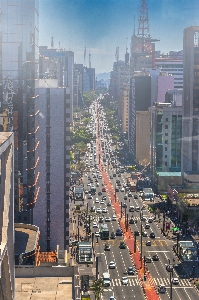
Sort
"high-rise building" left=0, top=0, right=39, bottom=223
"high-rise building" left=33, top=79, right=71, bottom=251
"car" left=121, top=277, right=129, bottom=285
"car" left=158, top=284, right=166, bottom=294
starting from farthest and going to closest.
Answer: "high-rise building" left=33, top=79, right=71, bottom=251 → "car" left=121, top=277, right=129, bottom=285 → "high-rise building" left=0, top=0, right=39, bottom=223 → "car" left=158, top=284, right=166, bottom=294

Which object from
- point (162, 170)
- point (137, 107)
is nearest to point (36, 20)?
point (162, 170)

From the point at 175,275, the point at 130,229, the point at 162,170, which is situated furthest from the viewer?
the point at 162,170

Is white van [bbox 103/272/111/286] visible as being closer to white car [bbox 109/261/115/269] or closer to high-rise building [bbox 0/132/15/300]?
white car [bbox 109/261/115/269]

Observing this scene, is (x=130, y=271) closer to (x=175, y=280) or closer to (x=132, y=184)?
(x=175, y=280)

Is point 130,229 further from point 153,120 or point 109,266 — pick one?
point 153,120

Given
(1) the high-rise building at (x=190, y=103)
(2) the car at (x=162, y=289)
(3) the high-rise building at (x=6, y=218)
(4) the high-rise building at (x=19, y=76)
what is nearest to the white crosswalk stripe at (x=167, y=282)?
(2) the car at (x=162, y=289)

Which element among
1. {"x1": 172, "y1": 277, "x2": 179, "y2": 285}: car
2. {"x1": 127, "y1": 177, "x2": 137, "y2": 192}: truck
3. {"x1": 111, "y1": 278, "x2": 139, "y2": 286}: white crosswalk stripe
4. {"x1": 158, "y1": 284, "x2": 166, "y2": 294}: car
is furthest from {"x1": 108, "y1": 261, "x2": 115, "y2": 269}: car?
{"x1": 127, "y1": 177, "x2": 137, "y2": 192}: truck

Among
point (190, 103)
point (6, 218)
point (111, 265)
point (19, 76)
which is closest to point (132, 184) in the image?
point (190, 103)
